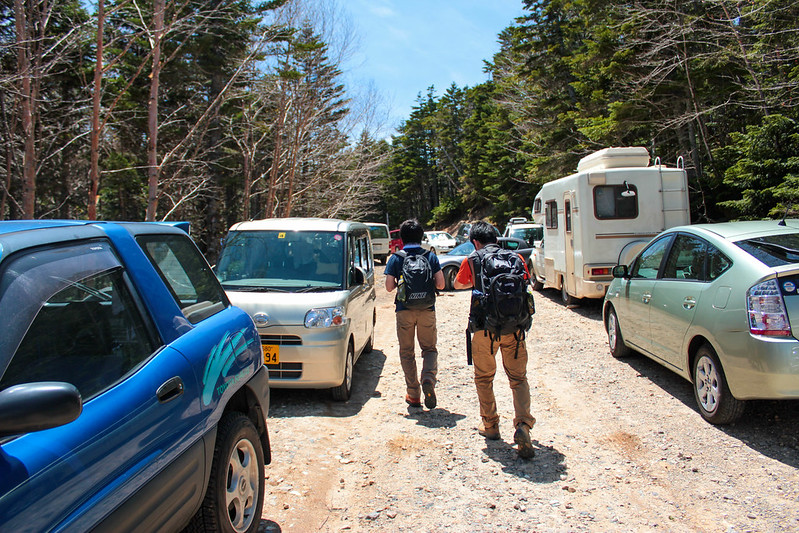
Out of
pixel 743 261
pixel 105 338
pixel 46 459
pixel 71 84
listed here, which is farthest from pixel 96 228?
pixel 71 84

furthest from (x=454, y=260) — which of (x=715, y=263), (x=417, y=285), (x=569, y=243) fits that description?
(x=715, y=263)

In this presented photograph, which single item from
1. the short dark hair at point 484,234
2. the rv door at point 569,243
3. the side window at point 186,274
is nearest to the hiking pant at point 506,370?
the short dark hair at point 484,234

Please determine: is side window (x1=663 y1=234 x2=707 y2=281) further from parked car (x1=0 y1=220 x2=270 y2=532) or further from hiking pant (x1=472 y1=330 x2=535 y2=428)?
parked car (x1=0 y1=220 x2=270 y2=532)

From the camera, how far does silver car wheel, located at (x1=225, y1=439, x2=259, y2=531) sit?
9.38 feet

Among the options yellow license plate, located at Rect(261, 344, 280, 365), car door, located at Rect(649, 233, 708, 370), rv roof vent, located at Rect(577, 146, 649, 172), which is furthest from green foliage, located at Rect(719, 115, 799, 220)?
yellow license plate, located at Rect(261, 344, 280, 365)

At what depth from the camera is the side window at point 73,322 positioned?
5.83 feet

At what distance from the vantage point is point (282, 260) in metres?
6.52

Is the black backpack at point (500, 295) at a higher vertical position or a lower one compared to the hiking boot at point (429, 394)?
higher

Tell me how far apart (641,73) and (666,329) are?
14.7m

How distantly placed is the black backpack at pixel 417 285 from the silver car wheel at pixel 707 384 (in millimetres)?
2513

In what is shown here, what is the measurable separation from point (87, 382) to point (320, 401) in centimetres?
421

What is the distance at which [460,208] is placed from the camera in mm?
59938

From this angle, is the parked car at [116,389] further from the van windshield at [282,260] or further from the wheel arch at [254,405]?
the van windshield at [282,260]

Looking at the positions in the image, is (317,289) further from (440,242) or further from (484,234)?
(440,242)
